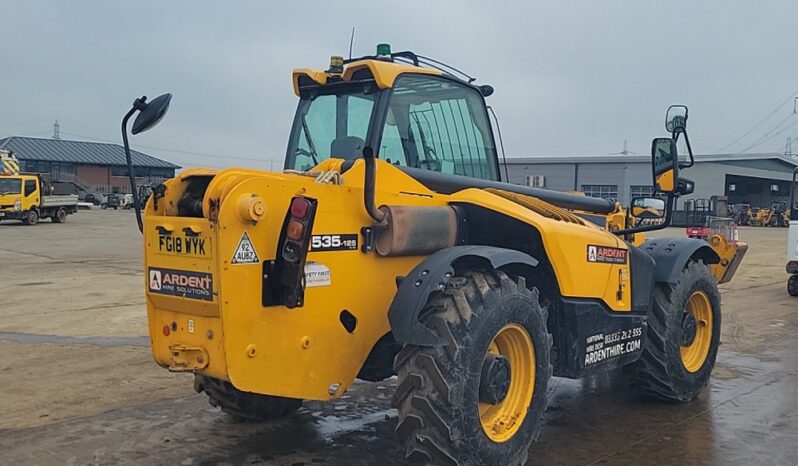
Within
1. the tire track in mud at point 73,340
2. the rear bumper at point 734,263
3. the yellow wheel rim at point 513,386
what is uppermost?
the rear bumper at point 734,263

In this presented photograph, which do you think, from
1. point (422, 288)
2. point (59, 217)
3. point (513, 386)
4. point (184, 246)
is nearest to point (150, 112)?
point (184, 246)

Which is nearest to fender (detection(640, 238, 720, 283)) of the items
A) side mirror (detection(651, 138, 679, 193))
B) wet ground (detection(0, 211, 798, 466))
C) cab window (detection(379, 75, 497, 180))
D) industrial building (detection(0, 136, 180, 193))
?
side mirror (detection(651, 138, 679, 193))

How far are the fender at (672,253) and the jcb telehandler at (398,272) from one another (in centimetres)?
31

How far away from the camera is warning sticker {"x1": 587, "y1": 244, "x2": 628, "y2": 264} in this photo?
5.11m

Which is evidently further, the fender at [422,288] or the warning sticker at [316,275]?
the fender at [422,288]

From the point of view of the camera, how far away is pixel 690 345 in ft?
21.0

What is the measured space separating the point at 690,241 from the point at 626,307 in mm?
1258

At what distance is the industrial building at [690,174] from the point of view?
50000 millimetres

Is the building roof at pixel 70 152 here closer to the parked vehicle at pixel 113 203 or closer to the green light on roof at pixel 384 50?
the parked vehicle at pixel 113 203

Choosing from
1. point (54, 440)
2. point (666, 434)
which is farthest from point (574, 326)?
point (54, 440)

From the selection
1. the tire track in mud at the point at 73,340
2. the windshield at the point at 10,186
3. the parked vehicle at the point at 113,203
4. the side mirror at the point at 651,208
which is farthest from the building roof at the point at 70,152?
the side mirror at the point at 651,208

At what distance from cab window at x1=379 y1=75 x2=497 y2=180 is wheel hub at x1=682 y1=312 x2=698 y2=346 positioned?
214 cm

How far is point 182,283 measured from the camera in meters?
3.79

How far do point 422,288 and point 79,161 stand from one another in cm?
7992
